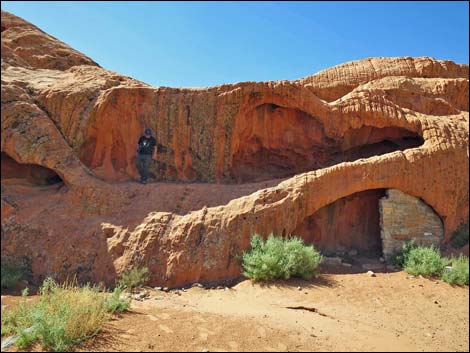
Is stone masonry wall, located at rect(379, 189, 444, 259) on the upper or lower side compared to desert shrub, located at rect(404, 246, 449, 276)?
upper

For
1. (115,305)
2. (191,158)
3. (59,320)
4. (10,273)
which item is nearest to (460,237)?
(191,158)

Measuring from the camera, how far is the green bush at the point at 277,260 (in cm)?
669

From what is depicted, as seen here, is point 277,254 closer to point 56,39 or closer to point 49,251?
point 49,251

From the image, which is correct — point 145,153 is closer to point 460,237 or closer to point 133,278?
point 133,278

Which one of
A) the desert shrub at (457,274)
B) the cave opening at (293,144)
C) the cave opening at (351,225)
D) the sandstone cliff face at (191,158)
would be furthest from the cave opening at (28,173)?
the desert shrub at (457,274)

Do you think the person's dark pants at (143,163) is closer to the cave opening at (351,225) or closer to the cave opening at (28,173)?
the cave opening at (28,173)

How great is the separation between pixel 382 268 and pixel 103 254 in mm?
6475

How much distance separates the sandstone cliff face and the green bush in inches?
17.6

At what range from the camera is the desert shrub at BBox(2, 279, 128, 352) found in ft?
12.1

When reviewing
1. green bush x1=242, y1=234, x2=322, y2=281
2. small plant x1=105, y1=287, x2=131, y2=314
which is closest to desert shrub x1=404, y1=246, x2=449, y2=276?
green bush x1=242, y1=234, x2=322, y2=281

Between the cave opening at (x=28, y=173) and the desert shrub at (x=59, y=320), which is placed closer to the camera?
the desert shrub at (x=59, y=320)

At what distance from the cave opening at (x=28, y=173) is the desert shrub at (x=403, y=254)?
8816mm

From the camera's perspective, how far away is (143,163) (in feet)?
32.7

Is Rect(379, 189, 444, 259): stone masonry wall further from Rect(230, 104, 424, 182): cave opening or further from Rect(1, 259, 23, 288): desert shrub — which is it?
Rect(1, 259, 23, 288): desert shrub
